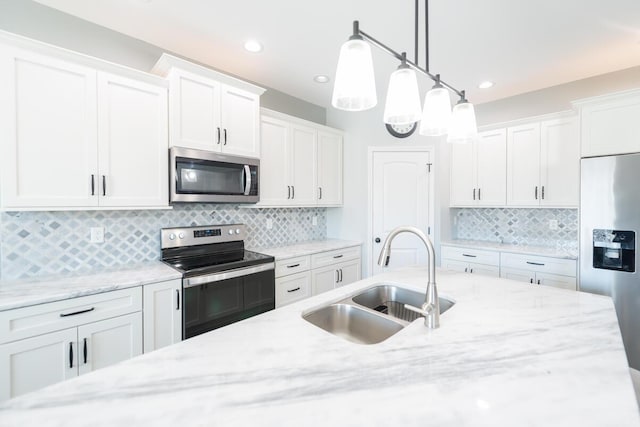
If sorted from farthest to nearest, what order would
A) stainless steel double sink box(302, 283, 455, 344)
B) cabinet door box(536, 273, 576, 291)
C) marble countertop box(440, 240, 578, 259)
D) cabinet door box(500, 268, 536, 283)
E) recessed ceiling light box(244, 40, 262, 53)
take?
cabinet door box(500, 268, 536, 283)
marble countertop box(440, 240, 578, 259)
cabinet door box(536, 273, 576, 291)
recessed ceiling light box(244, 40, 262, 53)
stainless steel double sink box(302, 283, 455, 344)

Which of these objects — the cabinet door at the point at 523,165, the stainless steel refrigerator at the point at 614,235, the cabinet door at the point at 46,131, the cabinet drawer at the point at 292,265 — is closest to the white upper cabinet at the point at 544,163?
the cabinet door at the point at 523,165

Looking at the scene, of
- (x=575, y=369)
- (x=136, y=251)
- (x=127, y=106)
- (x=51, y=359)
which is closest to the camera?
(x=575, y=369)

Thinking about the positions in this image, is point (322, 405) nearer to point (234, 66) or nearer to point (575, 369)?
point (575, 369)

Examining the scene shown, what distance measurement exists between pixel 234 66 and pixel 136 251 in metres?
1.88

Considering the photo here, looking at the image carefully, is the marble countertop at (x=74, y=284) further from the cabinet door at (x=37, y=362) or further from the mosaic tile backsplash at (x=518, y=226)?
the mosaic tile backsplash at (x=518, y=226)

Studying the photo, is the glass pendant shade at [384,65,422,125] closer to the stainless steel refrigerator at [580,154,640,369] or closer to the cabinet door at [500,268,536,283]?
the stainless steel refrigerator at [580,154,640,369]

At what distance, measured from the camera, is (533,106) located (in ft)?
10.5

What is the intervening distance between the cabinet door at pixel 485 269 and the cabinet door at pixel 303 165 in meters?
1.92

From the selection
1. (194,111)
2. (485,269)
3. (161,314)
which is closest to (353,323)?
(161,314)

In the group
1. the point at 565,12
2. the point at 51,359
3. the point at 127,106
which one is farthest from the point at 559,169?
the point at 51,359

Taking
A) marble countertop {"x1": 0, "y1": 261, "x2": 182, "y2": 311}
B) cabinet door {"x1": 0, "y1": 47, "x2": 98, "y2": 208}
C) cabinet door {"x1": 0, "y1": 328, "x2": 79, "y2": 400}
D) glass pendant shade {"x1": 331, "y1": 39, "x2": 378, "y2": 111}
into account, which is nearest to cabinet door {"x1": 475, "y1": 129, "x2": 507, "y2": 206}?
glass pendant shade {"x1": 331, "y1": 39, "x2": 378, "y2": 111}

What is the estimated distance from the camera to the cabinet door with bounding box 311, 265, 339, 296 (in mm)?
3066

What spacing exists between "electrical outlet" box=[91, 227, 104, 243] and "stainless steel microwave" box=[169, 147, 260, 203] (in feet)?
1.75

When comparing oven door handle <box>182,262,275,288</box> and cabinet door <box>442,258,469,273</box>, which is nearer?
oven door handle <box>182,262,275,288</box>
